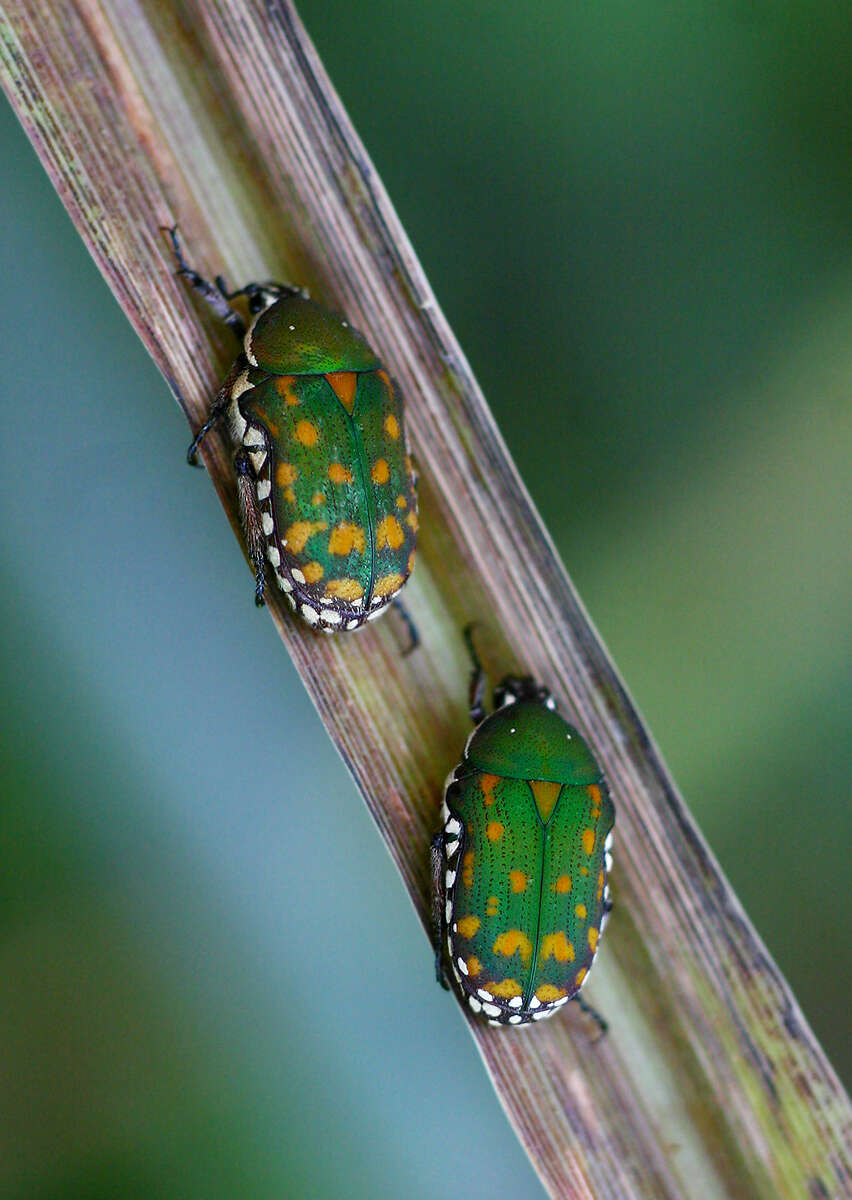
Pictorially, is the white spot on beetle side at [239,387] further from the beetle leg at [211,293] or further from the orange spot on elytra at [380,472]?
the orange spot on elytra at [380,472]

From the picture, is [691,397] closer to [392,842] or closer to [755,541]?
[755,541]

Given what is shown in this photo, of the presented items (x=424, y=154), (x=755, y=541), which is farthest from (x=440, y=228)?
(x=755, y=541)

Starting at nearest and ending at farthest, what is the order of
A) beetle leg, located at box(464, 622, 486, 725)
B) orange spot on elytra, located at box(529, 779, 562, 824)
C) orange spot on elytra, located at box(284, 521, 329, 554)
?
orange spot on elytra, located at box(284, 521, 329, 554) → orange spot on elytra, located at box(529, 779, 562, 824) → beetle leg, located at box(464, 622, 486, 725)

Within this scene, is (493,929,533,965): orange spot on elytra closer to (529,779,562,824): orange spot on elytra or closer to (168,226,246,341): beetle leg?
(529,779,562,824): orange spot on elytra

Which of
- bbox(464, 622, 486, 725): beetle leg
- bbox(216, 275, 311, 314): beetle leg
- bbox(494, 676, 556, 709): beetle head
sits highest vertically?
bbox(216, 275, 311, 314): beetle leg

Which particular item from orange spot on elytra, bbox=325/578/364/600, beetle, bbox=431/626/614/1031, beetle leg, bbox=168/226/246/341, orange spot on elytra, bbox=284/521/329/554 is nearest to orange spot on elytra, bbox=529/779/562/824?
beetle, bbox=431/626/614/1031
